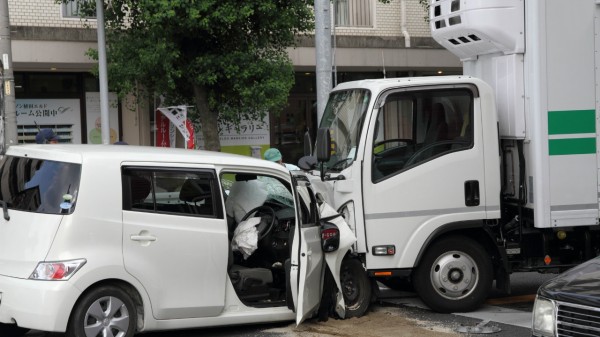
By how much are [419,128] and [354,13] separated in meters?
11.8

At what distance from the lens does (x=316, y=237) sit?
8508mm

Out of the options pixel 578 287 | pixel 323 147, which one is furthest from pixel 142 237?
pixel 578 287

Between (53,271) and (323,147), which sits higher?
(323,147)

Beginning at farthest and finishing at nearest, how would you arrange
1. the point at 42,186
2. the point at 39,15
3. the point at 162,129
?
the point at 162,129
the point at 39,15
the point at 42,186

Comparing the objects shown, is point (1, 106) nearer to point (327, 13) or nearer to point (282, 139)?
point (327, 13)

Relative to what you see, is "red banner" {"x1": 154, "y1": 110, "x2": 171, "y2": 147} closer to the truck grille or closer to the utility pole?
the utility pole

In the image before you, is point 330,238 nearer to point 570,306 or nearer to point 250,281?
point 250,281

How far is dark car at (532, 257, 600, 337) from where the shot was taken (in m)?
5.31

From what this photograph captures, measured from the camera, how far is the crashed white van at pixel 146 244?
7.28 m

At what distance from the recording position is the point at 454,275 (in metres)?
9.23

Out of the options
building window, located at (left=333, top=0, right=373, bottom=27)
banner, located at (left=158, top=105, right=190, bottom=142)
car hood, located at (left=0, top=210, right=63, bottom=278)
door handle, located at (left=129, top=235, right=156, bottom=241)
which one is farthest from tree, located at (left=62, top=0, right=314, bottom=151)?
car hood, located at (left=0, top=210, right=63, bottom=278)

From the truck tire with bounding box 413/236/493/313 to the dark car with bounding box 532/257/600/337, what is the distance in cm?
322

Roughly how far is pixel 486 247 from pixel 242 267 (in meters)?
2.60

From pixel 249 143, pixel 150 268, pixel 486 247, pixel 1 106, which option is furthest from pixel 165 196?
pixel 249 143
